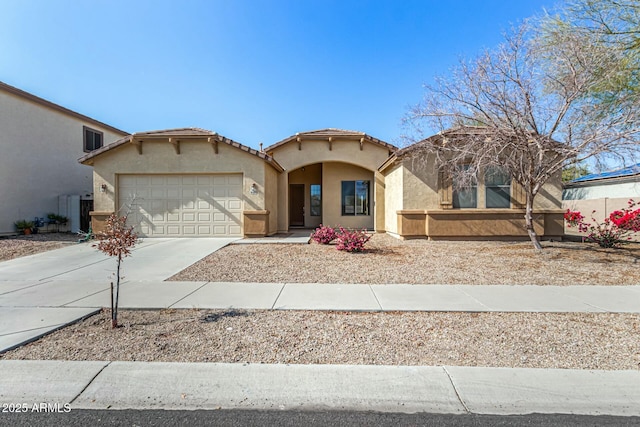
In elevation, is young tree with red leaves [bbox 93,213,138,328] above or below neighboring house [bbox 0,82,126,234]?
below

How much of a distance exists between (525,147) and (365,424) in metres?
9.35

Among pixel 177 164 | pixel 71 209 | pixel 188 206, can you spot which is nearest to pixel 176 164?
pixel 177 164

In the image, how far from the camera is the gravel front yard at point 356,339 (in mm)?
3482

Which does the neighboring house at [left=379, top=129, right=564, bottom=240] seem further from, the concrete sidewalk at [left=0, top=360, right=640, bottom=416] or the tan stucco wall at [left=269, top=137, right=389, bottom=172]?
the concrete sidewalk at [left=0, top=360, right=640, bottom=416]

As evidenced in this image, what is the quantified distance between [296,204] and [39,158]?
1308 cm

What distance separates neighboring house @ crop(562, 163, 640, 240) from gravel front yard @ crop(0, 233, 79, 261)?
20789 millimetres

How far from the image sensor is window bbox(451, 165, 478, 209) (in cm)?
1227

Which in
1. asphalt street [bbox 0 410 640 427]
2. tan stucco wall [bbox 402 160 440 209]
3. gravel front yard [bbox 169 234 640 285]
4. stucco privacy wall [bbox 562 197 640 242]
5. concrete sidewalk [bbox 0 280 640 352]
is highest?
tan stucco wall [bbox 402 160 440 209]

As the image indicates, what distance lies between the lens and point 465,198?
12.3 m

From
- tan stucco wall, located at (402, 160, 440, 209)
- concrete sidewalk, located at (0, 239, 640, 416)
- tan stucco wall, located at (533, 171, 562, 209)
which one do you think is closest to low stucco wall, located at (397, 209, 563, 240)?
tan stucco wall, located at (533, 171, 562, 209)

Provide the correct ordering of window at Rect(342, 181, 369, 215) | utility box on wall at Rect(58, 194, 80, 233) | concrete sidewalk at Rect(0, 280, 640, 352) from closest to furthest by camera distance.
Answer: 1. concrete sidewalk at Rect(0, 280, 640, 352)
2. utility box on wall at Rect(58, 194, 80, 233)
3. window at Rect(342, 181, 369, 215)

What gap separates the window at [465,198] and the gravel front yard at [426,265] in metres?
1.92

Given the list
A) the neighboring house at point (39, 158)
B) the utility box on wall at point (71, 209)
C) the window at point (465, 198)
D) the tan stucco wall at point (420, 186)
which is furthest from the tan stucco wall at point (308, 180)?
the utility box on wall at point (71, 209)

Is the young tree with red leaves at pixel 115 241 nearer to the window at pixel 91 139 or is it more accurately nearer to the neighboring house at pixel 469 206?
the neighboring house at pixel 469 206
